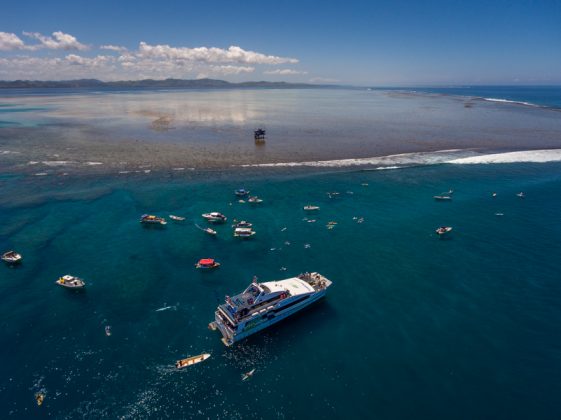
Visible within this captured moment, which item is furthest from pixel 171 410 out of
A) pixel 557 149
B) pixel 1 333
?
pixel 557 149

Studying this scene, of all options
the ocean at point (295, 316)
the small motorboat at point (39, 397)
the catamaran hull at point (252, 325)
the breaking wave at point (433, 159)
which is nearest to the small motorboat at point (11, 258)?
the ocean at point (295, 316)

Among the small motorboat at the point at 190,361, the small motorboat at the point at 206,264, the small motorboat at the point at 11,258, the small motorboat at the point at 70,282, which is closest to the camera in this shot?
the small motorboat at the point at 190,361

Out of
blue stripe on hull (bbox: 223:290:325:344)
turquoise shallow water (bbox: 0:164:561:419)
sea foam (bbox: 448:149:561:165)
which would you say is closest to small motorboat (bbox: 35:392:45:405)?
turquoise shallow water (bbox: 0:164:561:419)

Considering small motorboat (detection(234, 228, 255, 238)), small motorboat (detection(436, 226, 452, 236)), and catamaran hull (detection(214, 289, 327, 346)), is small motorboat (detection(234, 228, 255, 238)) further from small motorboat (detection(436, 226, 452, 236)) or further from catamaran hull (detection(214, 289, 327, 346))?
small motorboat (detection(436, 226, 452, 236))

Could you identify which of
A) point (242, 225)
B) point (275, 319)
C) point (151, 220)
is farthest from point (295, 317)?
point (151, 220)

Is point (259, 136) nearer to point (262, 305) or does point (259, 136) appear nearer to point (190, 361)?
point (262, 305)

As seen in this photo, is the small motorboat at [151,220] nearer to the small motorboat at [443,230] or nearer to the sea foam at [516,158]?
the small motorboat at [443,230]
